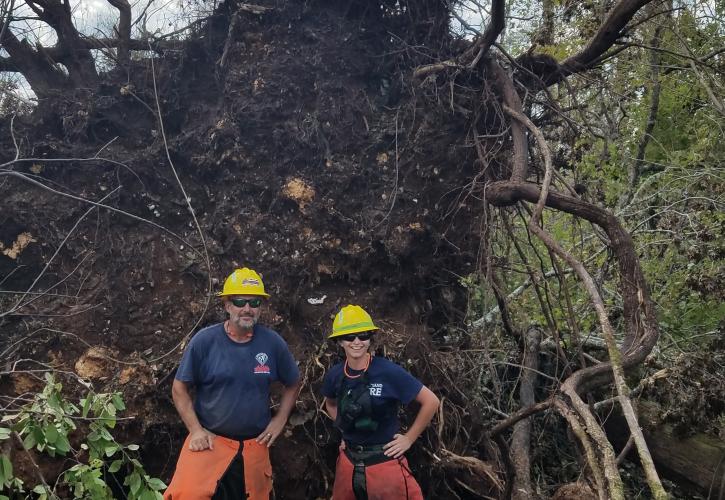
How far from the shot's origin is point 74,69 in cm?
564

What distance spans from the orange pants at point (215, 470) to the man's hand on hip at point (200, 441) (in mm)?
29

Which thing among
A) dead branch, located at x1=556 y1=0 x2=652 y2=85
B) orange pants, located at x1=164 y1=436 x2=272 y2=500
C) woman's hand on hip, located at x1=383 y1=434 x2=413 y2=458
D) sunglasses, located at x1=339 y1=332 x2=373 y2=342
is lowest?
orange pants, located at x1=164 y1=436 x2=272 y2=500

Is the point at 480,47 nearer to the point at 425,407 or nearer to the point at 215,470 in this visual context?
the point at 425,407

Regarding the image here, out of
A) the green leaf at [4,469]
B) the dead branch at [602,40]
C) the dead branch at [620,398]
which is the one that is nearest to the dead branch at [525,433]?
the dead branch at [620,398]

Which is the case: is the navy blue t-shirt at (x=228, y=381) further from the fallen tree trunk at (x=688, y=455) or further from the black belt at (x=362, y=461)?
the fallen tree trunk at (x=688, y=455)

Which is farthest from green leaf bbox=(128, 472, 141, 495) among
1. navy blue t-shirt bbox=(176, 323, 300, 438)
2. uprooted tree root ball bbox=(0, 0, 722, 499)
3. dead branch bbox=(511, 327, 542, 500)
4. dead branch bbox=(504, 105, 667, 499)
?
dead branch bbox=(511, 327, 542, 500)

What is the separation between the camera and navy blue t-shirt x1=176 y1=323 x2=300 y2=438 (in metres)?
3.21

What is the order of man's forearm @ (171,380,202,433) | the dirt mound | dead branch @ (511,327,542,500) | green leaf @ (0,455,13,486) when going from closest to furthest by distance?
green leaf @ (0,455,13,486), man's forearm @ (171,380,202,433), dead branch @ (511,327,542,500), the dirt mound

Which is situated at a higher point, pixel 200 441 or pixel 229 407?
pixel 229 407

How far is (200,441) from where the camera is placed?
3.13 m

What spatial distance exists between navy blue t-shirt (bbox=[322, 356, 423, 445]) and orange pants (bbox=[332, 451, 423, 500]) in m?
0.15

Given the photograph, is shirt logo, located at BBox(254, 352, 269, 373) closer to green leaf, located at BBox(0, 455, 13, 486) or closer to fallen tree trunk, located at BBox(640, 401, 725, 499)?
green leaf, located at BBox(0, 455, 13, 486)

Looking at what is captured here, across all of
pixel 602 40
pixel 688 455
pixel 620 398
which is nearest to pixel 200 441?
pixel 620 398

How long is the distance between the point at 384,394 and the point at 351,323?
1.55 feet
